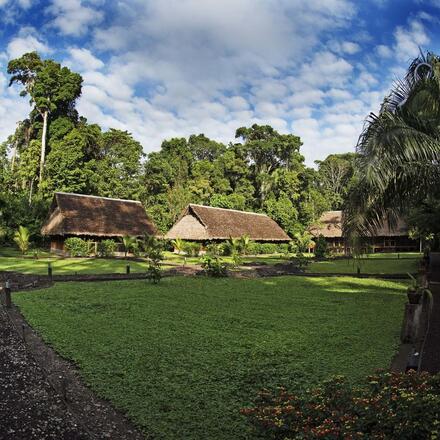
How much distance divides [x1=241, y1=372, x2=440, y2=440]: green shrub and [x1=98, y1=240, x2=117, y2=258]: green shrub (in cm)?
2698

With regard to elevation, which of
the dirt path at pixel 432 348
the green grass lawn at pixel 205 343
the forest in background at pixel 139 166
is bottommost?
the green grass lawn at pixel 205 343

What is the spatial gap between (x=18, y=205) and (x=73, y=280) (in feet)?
66.4

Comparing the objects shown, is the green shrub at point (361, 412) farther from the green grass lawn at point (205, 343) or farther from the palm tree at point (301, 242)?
the palm tree at point (301, 242)

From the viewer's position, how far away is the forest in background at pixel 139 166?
40.5m

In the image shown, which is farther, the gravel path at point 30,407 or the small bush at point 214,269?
the small bush at point 214,269

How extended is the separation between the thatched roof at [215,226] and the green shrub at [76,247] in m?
8.81

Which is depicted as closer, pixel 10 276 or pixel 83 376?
pixel 83 376

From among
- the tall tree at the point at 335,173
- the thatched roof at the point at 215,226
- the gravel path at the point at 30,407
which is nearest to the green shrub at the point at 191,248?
the thatched roof at the point at 215,226

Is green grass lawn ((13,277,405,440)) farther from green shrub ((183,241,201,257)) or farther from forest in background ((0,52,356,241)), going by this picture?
forest in background ((0,52,356,241))

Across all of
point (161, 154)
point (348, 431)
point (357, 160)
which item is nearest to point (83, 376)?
point (348, 431)

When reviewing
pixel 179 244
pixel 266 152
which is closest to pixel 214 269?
pixel 179 244

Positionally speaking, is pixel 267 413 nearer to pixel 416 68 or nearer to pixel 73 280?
pixel 416 68

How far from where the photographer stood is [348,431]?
→ 109 inches

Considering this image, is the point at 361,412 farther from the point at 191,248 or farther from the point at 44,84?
the point at 44,84
